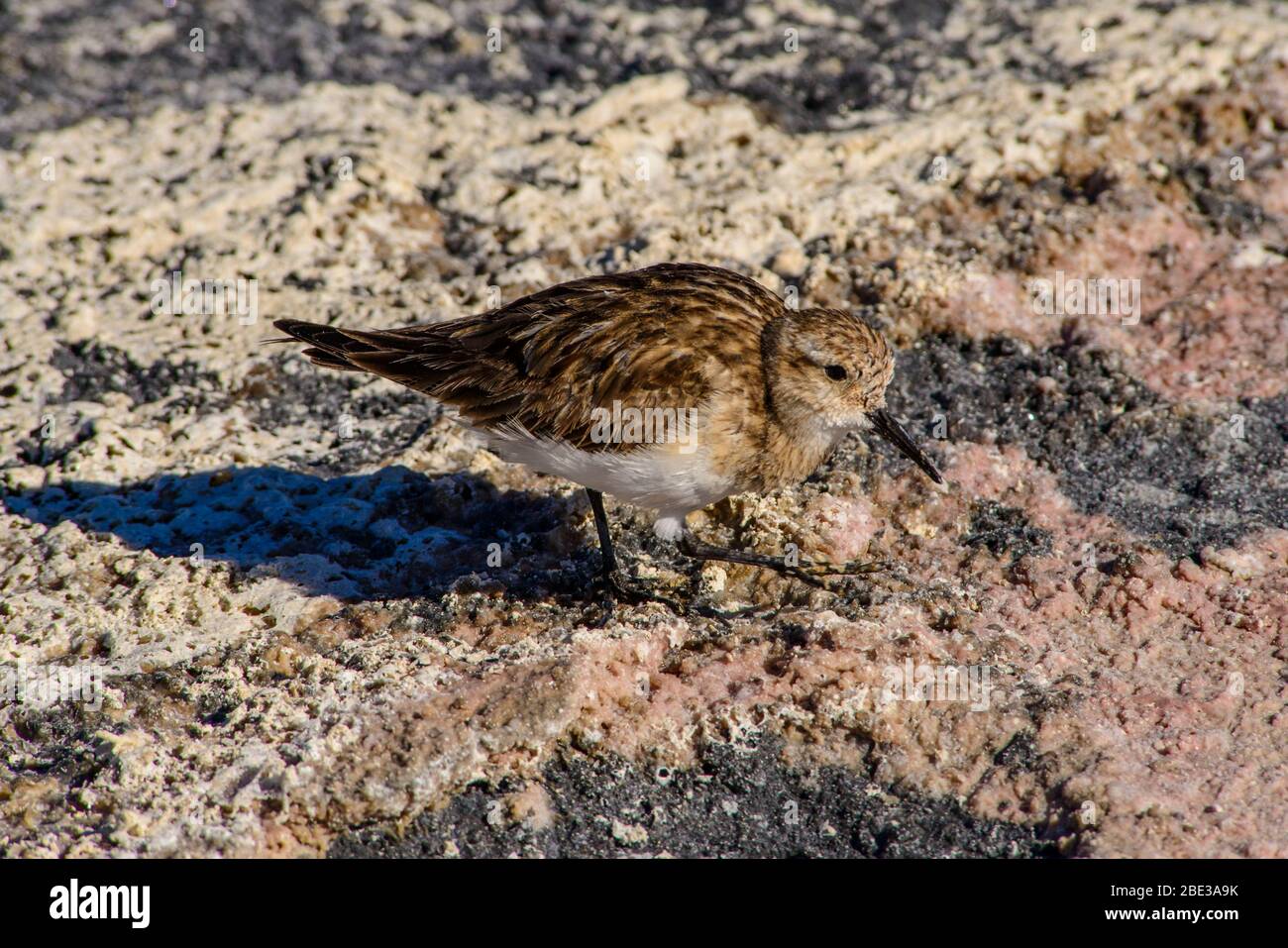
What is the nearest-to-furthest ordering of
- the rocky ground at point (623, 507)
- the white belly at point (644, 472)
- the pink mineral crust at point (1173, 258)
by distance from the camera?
1. the rocky ground at point (623, 507)
2. the white belly at point (644, 472)
3. the pink mineral crust at point (1173, 258)

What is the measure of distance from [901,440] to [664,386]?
41.5 inches

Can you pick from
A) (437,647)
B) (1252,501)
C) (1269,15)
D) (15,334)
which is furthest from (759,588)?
(1269,15)

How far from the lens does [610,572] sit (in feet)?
17.3

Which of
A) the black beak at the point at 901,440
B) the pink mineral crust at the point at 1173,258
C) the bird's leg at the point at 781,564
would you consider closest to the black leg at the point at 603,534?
the bird's leg at the point at 781,564

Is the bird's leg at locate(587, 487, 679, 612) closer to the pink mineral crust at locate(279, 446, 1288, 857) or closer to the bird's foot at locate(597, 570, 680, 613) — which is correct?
the bird's foot at locate(597, 570, 680, 613)

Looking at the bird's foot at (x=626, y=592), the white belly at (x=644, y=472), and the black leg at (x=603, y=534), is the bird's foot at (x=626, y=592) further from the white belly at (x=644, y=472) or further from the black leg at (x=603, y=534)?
the white belly at (x=644, y=472)

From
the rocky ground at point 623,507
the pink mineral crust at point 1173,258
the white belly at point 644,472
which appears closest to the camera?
the rocky ground at point 623,507

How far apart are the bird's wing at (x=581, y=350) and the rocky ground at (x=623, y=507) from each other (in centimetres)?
61

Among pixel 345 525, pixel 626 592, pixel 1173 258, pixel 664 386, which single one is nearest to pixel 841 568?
pixel 626 592

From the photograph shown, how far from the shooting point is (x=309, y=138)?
25.5 ft

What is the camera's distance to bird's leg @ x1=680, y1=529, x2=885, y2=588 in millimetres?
5250

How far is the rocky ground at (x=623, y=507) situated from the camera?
14.7 feet
